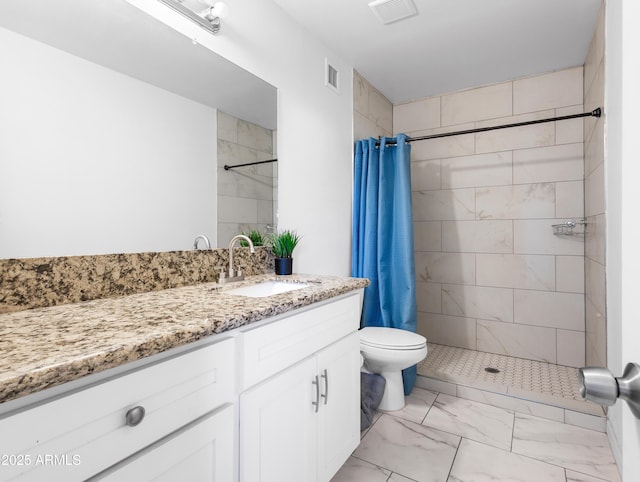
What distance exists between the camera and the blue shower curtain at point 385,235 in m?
2.37

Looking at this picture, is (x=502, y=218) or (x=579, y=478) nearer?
(x=579, y=478)

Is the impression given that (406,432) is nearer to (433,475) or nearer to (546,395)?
(433,475)

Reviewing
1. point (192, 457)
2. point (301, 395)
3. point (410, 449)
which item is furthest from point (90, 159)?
point (410, 449)

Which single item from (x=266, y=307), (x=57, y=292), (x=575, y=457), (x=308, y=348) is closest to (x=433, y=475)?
(x=575, y=457)

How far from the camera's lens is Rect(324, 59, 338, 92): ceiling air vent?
2256 millimetres

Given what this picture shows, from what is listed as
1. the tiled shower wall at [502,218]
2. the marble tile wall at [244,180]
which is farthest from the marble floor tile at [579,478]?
the marble tile wall at [244,180]

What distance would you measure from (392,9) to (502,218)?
1.76m

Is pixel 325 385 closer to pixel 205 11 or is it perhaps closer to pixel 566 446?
pixel 566 446

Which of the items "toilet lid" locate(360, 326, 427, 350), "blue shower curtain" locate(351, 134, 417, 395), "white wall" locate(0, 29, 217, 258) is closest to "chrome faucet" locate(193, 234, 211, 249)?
"white wall" locate(0, 29, 217, 258)

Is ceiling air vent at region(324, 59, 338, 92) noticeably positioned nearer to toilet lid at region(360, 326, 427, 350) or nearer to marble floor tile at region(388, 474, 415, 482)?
toilet lid at region(360, 326, 427, 350)

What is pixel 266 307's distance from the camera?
1009 millimetres

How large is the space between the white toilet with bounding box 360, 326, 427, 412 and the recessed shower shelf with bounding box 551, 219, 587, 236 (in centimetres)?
138

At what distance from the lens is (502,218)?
9.07 ft

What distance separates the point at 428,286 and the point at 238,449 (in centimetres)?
245
